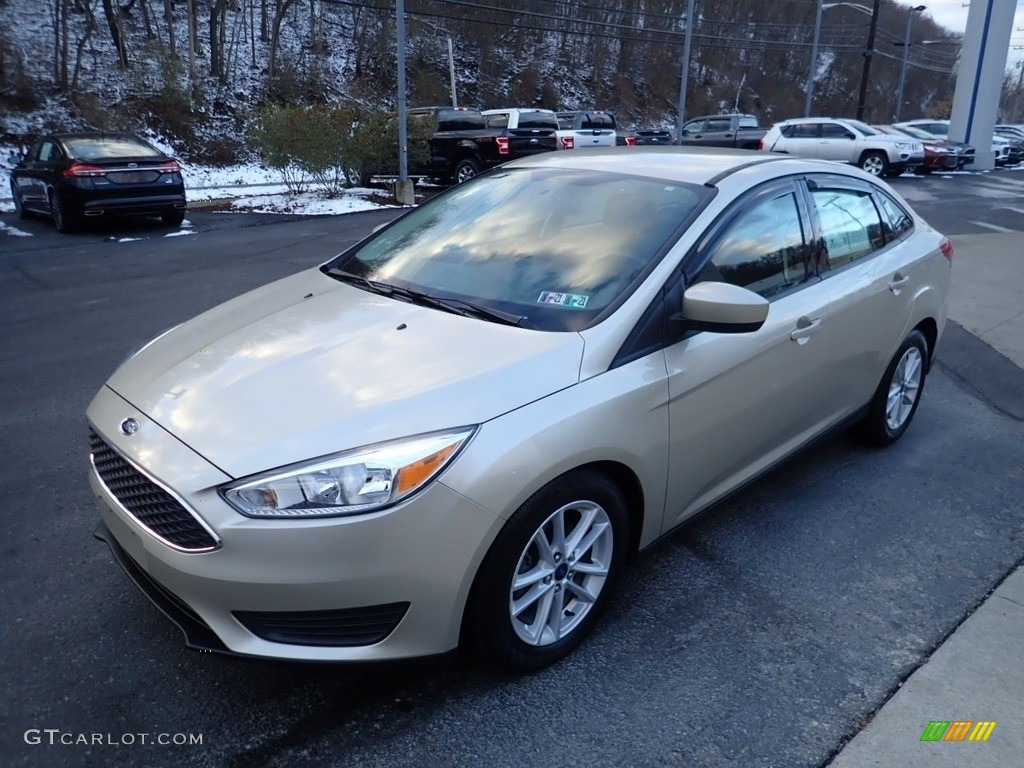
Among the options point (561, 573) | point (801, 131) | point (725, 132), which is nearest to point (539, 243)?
point (561, 573)

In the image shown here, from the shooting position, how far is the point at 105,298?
8.07 meters

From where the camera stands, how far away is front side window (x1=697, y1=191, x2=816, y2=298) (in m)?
3.31

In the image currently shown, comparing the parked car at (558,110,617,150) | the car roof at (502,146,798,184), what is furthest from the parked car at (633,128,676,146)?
the car roof at (502,146,798,184)

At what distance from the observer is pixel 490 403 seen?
8.23ft

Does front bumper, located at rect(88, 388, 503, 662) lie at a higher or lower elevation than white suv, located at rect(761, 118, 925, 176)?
lower

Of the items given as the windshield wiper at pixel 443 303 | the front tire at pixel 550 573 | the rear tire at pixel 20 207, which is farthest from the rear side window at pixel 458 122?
the front tire at pixel 550 573

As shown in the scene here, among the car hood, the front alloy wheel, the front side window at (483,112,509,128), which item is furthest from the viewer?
the front side window at (483,112,509,128)

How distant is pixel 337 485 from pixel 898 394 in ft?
11.8

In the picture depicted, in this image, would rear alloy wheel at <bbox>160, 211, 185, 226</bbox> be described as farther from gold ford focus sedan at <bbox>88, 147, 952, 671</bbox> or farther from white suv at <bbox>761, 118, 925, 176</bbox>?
white suv at <bbox>761, 118, 925, 176</bbox>

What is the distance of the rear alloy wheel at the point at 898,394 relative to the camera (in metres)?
4.51

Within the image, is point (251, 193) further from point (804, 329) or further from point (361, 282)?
point (804, 329)

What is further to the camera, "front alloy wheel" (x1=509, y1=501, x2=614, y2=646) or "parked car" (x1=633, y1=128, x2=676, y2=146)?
"parked car" (x1=633, y1=128, x2=676, y2=146)

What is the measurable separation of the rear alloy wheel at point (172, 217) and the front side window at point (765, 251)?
37.2ft

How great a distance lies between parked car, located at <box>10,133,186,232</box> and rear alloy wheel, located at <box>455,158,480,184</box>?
25.0ft
